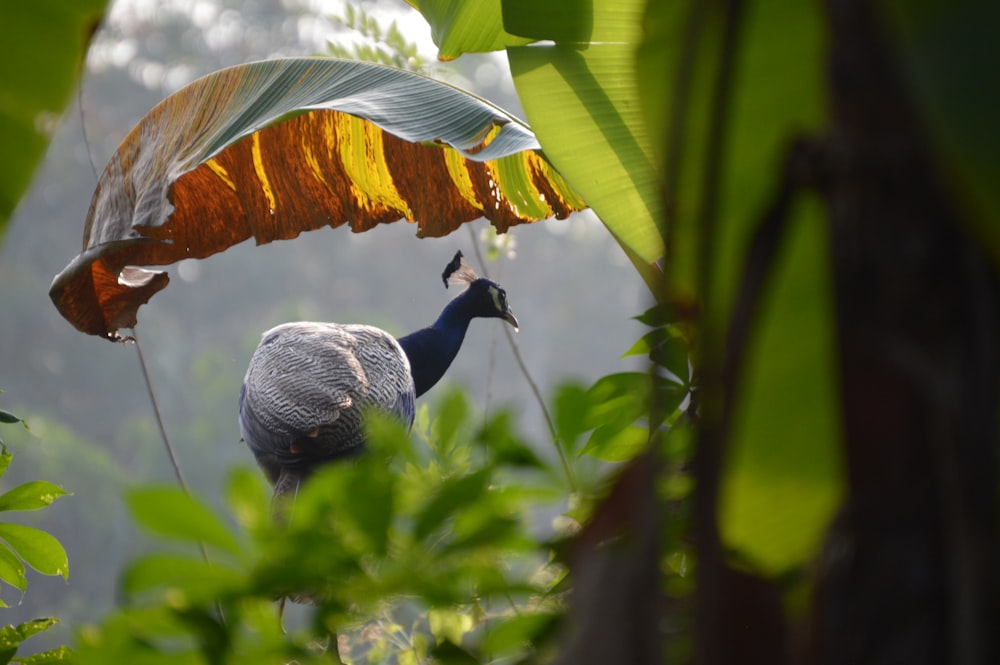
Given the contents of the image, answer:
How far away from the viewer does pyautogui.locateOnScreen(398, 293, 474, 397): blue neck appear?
2.78 metres

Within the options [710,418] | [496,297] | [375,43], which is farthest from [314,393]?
[710,418]

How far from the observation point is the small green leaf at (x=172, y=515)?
0.86 feet

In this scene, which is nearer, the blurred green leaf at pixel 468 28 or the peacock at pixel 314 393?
the blurred green leaf at pixel 468 28

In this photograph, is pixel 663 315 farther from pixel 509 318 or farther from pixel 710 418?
pixel 509 318

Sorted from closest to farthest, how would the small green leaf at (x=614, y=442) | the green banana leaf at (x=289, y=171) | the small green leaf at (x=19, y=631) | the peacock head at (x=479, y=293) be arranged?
the small green leaf at (x=614, y=442) → the small green leaf at (x=19, y=631) → the green banana leaf at (x=289, y=171) → the peacock head at (x=479, y=293)

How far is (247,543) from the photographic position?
0.99 ft

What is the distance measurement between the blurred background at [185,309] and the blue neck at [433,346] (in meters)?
4.21

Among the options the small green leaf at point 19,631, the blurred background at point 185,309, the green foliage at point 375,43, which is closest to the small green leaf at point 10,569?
the small green leaf at point 19,631

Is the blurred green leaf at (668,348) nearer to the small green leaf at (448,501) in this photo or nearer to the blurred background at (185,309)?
the small green leaf at (448,501)

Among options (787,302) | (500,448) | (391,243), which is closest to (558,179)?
(787,302)

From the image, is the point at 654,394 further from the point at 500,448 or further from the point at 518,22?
the point at 518,22

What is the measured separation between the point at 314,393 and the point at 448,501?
6.15 feet

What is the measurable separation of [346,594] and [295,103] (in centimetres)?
96

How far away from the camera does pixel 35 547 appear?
0.86m
